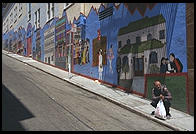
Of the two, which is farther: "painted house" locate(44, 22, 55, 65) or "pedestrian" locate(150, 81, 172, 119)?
"painted house" locate(44, 22, 55, 65)

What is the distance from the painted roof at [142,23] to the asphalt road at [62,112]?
4033mm

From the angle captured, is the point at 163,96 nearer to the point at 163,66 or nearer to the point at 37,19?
the point at 163,66

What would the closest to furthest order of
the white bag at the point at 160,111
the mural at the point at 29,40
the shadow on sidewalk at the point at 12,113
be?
the shadow on sidewalk at the point at 12,113
the white bag at the point at 160,111
the mural at the point at 29,40

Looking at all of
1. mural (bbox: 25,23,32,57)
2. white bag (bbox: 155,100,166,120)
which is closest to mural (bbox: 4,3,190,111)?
white bag (bbox: 155,100,166,120)

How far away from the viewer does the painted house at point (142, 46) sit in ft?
41.9

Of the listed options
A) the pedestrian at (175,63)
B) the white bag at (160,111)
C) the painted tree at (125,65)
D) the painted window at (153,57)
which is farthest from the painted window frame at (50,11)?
the white bag at (160,111)

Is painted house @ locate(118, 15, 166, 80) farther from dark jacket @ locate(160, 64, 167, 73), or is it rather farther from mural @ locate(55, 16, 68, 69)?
mural @ locate(55, 16, 68, 69)

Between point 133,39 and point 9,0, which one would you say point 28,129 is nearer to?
point 133,39

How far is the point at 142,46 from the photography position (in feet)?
46.1

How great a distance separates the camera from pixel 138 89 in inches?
559

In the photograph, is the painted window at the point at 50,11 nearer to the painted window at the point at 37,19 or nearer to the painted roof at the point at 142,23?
the painted window at the point at 37,19

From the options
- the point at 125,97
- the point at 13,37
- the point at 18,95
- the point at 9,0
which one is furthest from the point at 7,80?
the point at 9,0

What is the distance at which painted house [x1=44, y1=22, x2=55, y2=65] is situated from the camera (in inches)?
1079

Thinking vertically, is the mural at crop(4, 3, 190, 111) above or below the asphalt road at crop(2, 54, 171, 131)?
above
